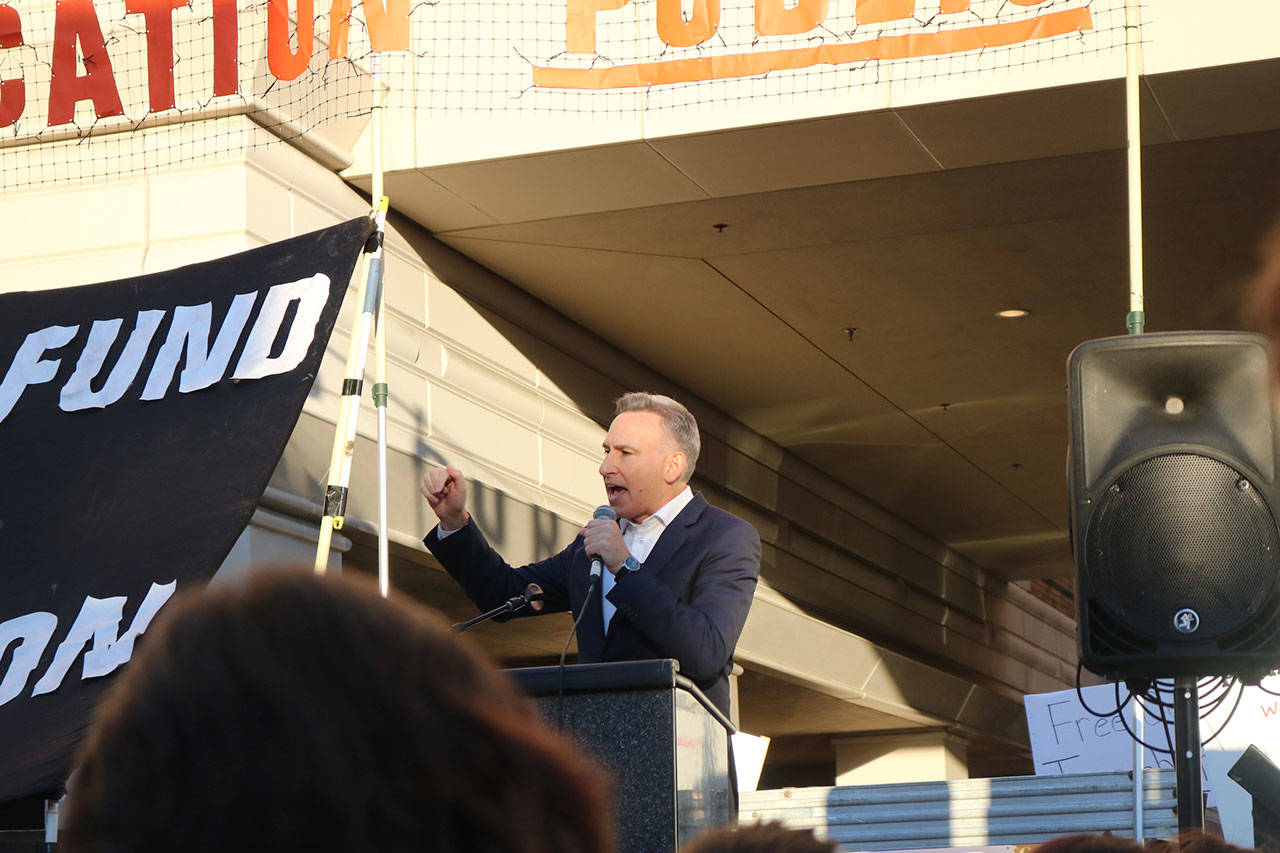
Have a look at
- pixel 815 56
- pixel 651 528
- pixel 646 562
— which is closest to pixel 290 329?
pixel 651 528

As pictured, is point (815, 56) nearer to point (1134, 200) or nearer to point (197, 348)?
point (1134, 200)

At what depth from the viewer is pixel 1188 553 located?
3.84m

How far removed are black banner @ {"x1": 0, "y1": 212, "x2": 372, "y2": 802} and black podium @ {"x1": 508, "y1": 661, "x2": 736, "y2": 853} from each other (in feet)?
4.44

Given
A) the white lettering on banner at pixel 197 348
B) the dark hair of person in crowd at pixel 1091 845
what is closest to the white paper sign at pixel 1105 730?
the white lettering on banner at pixel 197 348

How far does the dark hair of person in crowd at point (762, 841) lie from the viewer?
142 centimetres

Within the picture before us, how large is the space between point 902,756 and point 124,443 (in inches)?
466

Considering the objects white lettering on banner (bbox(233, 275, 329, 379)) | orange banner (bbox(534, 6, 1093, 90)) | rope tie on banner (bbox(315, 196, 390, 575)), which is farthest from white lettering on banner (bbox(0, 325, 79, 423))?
orange banner (bbox(534, 6, 1093, 90))

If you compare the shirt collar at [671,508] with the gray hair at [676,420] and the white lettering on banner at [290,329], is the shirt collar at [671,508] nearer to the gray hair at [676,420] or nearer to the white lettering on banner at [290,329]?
the gray hair at [676,420]

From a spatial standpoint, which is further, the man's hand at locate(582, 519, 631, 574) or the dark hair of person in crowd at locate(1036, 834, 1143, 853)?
the man's hand at locate(582, 519, 631, 574)

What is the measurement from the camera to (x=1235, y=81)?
696 cm

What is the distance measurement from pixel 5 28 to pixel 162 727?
6.95 metres

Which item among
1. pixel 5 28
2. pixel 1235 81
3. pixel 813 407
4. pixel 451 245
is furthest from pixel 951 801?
pixel 813 407

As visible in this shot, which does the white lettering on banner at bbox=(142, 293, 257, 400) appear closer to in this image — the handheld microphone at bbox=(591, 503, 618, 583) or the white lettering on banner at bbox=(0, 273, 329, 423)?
the white lettering on banner at bbox=(0, 273, 329, 423)

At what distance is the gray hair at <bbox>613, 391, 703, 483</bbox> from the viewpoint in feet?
14.5
